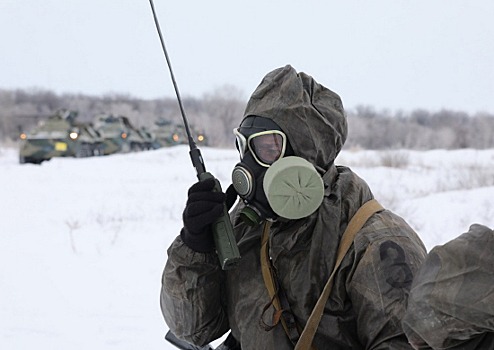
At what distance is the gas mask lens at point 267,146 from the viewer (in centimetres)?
175

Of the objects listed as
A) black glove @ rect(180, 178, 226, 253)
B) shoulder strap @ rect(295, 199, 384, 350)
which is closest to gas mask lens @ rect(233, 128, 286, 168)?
black glove @ rect(180, 178, 226, 253)

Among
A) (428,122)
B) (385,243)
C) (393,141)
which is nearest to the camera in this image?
(385,243)

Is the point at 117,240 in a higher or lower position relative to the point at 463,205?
higher

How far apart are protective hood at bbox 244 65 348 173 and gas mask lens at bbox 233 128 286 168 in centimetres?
3

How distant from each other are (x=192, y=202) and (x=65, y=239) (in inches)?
210

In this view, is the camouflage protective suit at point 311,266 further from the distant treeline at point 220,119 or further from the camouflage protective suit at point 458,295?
the distant treeline at point 220,119

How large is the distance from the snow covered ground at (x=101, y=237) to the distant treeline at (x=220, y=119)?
19.6 meters

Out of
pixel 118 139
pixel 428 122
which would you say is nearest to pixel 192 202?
pixel 118 139

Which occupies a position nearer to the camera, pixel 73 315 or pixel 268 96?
pixel 268 96

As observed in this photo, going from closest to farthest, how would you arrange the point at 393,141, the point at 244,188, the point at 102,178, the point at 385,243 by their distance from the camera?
the point at 385,243
the point at 244,188
the point at 102,178
the point at 393,141

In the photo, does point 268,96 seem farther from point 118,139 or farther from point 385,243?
point 118,139

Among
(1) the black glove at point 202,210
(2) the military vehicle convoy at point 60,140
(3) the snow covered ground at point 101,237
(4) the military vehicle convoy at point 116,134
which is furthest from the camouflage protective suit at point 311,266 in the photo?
(4) the military vehicle convoy at point 116,134

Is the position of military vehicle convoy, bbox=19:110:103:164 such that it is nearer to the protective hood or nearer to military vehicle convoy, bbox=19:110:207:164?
military vehicle convoy, bbox=19:110:207:164

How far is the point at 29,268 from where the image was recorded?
5.53 meters
